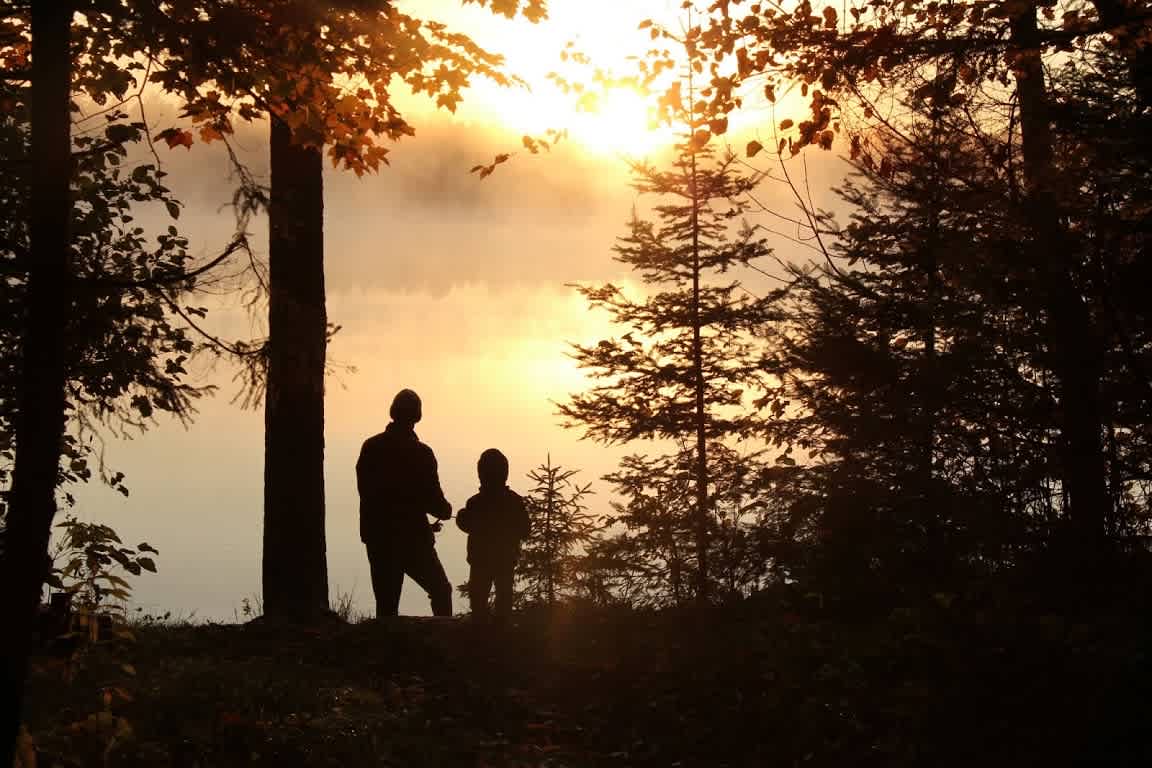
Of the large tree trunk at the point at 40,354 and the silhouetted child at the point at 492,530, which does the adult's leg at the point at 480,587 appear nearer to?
the silhouetted child at the point at 492,530

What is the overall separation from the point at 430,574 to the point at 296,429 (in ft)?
8.65

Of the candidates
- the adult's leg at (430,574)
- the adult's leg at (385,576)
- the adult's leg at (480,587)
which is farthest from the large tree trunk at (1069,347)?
the adult's leg at (385,576)

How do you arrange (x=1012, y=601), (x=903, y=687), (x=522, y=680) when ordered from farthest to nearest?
(x=522, y=680), (x=1012, y=601), (x=903, y=687)

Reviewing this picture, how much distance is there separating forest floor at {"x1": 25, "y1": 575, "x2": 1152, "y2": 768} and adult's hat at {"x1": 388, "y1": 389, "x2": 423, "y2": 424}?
2.56 m

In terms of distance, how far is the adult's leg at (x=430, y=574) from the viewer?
12.0 meters

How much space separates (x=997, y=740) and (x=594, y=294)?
42.2ft

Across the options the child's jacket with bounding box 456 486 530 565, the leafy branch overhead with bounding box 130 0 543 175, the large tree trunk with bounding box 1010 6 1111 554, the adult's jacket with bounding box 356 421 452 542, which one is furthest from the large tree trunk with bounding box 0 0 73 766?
the large tree trunk with bounding box 1010 6 1111 554

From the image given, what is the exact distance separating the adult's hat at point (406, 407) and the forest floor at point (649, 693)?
2.56m

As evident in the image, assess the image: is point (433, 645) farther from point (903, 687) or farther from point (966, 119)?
point (966, 119)

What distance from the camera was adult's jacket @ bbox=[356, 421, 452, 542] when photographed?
11.7 metres

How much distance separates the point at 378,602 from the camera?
39.3 ft

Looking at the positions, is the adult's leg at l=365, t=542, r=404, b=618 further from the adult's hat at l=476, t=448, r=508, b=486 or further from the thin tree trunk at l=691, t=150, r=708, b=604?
the thin tree trunk at l=691, t=150, r=708, b=604

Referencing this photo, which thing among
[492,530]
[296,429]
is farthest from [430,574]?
[296,429]

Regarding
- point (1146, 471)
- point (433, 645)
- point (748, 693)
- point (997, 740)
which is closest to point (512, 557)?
point (433, 645)
